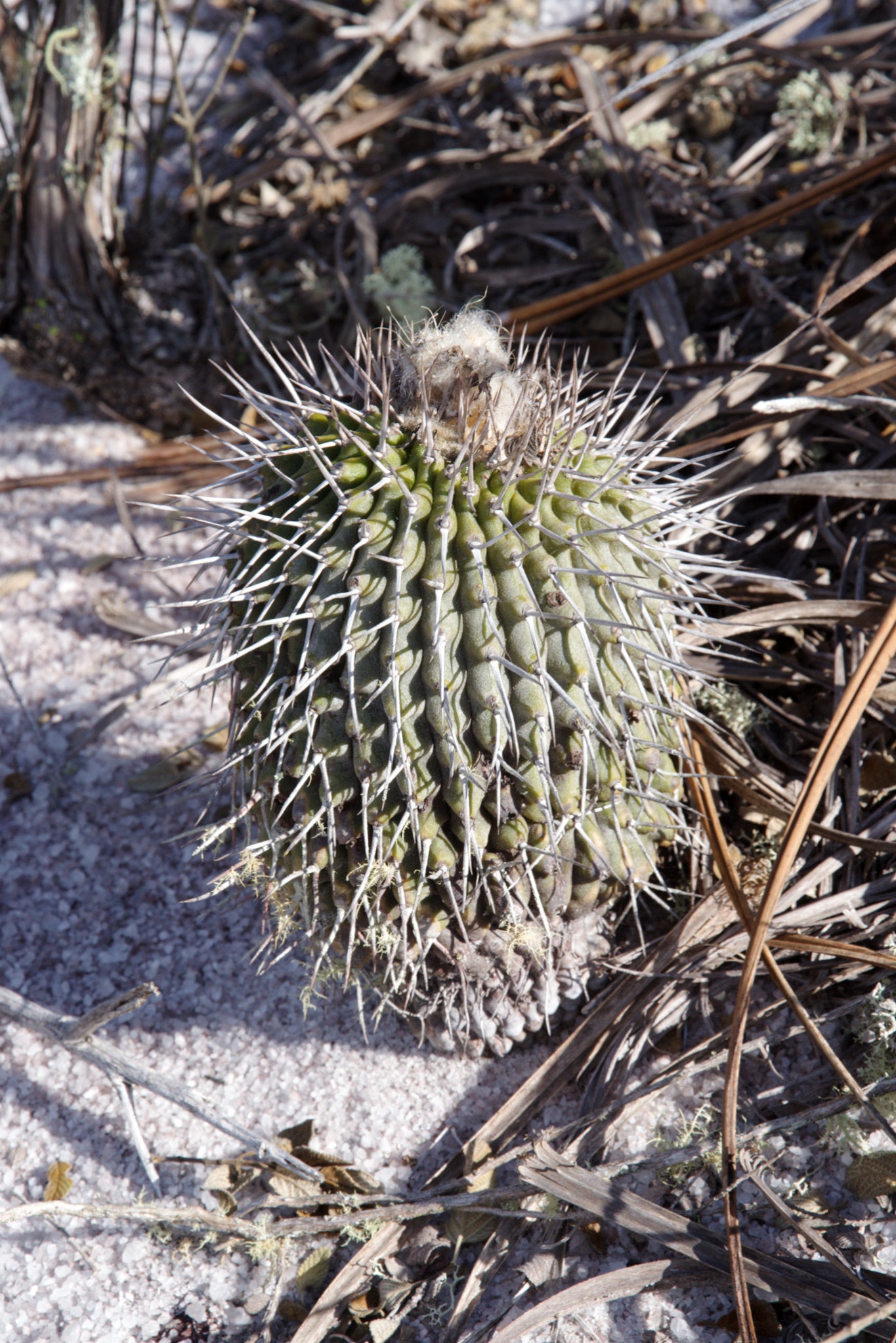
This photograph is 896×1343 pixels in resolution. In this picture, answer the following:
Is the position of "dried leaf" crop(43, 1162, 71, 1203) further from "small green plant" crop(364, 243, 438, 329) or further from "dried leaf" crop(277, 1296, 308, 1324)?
"small green plant" crop(364, 243, 438, 329)

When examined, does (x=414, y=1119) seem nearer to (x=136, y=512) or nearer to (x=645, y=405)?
(x=645, y=405)

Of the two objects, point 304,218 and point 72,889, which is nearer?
point 72,889

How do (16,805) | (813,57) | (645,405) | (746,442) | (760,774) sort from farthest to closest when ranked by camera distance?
(813,57) → (16,805) → (746,442) → (760,774) → (645,405)

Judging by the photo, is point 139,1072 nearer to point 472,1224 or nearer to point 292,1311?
point 292,1311

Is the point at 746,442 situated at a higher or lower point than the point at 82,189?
lower

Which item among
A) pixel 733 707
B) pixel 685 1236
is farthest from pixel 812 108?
pixel 685 1236

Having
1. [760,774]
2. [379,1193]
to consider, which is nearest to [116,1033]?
[379,1193]

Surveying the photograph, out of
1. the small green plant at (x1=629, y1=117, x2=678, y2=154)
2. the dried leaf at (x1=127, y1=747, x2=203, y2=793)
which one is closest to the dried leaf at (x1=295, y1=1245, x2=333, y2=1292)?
the dried leaf at (x1=127, y1=747, x2=203, y2=793)
